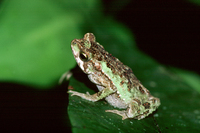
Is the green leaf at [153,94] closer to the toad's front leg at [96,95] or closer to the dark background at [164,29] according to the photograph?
the toad's front leg at [96,95]

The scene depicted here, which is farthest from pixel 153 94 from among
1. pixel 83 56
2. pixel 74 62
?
pixel 83 56

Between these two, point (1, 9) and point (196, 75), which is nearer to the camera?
point (1, 9)

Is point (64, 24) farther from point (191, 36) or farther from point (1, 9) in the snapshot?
point (191, 36)

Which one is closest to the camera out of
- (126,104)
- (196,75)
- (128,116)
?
(128,116)

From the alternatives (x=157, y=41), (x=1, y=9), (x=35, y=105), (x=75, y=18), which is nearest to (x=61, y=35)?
(x=75, y=18)

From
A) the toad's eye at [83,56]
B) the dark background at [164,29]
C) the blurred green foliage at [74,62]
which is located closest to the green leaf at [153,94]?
the blurred green foliage at [74,62]

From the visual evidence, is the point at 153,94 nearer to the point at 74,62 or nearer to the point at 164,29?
the point at 164,29
